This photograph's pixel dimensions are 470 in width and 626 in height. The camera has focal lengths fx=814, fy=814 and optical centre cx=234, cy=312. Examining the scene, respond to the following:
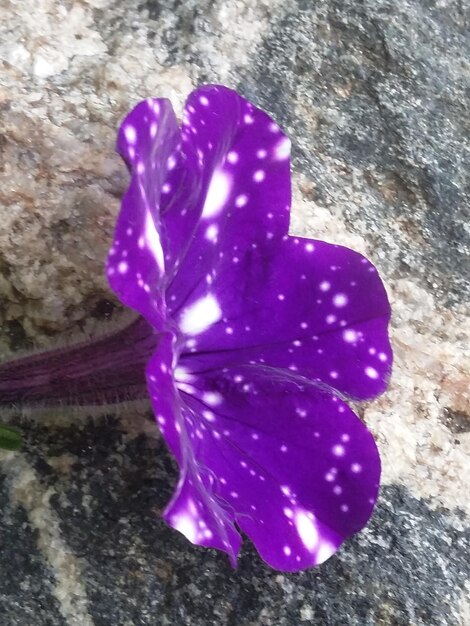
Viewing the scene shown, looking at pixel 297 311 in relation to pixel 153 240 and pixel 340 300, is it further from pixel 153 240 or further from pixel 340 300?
pixel 153 240

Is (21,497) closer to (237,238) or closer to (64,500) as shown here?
(64,500)

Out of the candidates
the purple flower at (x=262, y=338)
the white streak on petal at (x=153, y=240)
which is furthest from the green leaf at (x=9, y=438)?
the white streak on petal at (x=153, y=240)

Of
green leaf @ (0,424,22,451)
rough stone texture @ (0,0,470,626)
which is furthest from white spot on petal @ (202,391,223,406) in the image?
green leaf @ (0,424,22,451)

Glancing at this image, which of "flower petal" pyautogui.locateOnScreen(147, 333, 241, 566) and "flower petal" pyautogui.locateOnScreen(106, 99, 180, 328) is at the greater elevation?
"flower petal" pyautogui.locateOnScreen(106, 99, 180, 328)

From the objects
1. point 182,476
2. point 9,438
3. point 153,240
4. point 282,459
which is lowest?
point 9,438

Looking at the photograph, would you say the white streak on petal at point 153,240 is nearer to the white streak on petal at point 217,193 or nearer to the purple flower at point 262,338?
the purple flower at point 262,338

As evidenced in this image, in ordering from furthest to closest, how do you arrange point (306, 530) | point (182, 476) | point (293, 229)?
point (293, 229), point (306, 530), point (182, 476)

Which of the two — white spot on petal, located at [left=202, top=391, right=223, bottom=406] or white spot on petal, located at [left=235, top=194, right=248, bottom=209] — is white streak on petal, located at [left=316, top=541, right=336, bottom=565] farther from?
white spot on petal, located at [left=235, top=194, right=248, bottom=209]

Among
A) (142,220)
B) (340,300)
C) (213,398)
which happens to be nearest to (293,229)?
(340,300)

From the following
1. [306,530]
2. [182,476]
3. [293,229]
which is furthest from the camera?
[293,229]
